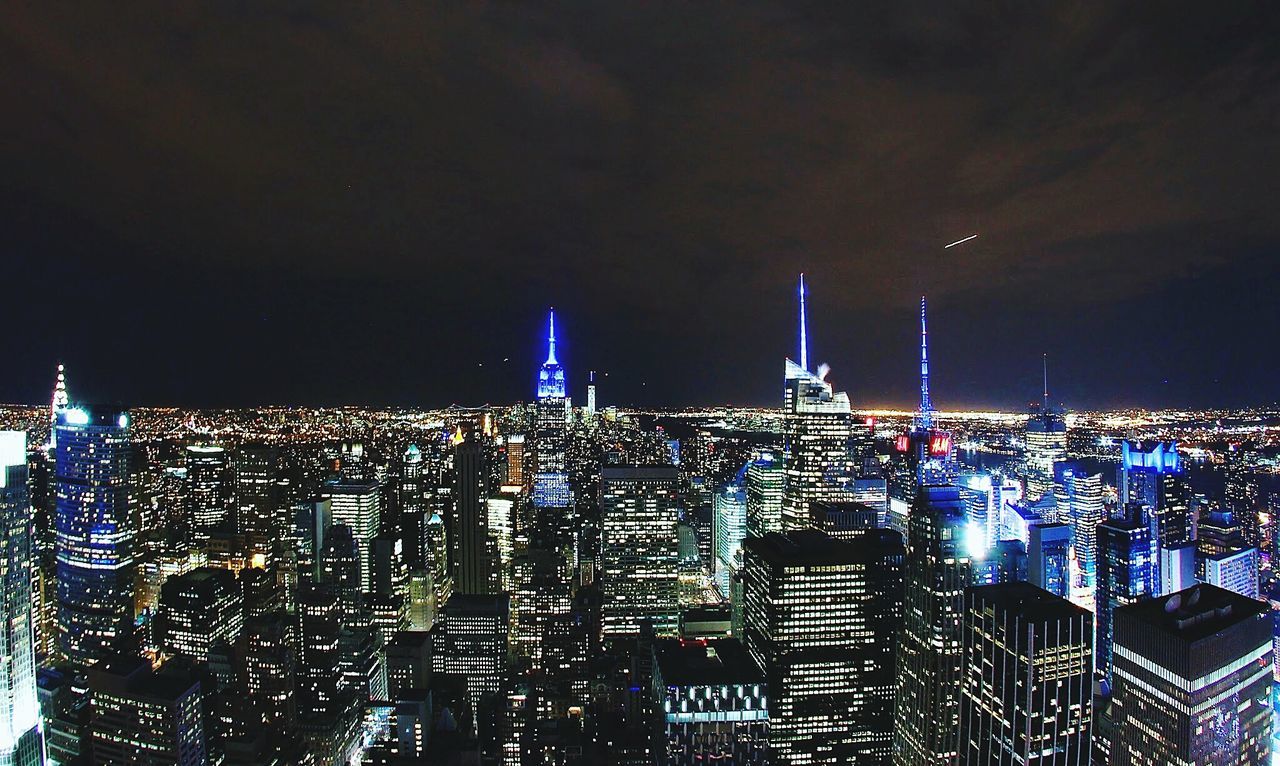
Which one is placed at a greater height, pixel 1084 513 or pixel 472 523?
pixel 1084 513

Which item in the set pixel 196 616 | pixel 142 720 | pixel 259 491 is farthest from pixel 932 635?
pixel 259 491

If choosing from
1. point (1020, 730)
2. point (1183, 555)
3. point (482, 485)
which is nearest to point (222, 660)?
point (482, 485)

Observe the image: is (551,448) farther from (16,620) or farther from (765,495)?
(16,620)

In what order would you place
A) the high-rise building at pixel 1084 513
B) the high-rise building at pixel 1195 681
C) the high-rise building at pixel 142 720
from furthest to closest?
the high-rise building at pixel 1084 513 < the high-rise building at pixel 142 720 < the high-rise building at pixel 1195 681

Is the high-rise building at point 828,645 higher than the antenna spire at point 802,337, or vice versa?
the antenna spire at point 802,337

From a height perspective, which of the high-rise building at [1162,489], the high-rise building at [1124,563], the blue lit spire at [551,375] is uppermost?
the blue lit spire at [551,375]

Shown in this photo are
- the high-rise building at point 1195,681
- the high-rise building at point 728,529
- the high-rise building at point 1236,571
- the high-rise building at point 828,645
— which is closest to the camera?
the high-rise building at point 1195,681

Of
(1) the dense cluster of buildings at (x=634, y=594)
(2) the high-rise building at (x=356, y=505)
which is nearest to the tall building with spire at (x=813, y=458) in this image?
(1) the dense cluster of buildings at (x=634, y=594)

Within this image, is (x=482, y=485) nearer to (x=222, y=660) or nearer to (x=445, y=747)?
(x=222, y=660)

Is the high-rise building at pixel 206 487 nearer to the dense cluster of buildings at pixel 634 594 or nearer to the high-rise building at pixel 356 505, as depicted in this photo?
the dense cluster of buildings at pixel 634 594
